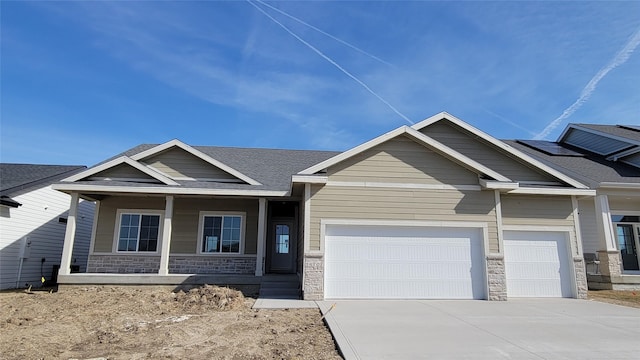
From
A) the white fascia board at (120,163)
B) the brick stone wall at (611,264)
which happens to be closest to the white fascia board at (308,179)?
the white fascia board at (120,163)

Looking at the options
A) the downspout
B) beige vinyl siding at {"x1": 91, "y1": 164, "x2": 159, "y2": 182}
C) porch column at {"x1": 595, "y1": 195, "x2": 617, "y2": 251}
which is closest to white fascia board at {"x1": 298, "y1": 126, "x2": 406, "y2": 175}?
beige vinyl siding at {"x1": 91, "y1": 164, "x2": 159, "y2": 182}

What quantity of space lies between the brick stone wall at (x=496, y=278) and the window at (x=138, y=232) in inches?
411

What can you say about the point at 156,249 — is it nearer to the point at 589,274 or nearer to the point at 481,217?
the point at 481,217

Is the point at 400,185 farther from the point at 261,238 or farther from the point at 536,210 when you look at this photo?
the point at 261,238

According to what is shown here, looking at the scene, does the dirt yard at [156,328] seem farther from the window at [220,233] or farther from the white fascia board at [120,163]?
the white fascia board at [120,163]

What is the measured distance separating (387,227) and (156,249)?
25.5 feet

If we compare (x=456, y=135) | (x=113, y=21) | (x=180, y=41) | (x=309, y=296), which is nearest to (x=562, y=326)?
(x=309, y=296)

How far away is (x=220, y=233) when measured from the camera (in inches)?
514

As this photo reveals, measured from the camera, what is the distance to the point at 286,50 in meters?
13.0

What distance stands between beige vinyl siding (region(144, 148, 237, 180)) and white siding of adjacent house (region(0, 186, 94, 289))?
199 inches

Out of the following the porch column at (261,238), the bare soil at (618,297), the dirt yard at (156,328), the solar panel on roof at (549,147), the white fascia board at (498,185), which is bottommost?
the dirt yard at (156,328)

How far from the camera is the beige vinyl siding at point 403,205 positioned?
10359 millimetres

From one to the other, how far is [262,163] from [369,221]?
21.4 feet

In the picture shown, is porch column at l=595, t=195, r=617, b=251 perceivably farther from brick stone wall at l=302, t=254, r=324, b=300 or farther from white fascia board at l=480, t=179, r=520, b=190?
brick stone wall at l=302, t=254, r=324, b=300
